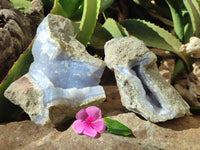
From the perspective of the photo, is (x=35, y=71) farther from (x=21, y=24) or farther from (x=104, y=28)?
(x=104, y=28)

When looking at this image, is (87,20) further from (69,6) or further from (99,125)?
(99,125)

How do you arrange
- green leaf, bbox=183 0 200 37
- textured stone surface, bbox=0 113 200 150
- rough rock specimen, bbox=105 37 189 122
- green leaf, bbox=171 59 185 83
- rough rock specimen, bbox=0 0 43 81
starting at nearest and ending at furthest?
textured stone surface, bbox=0 113 200 150 → rough rock specimen, bbox=105 37 189 122 → rough rock specimen, bbox=0 0 43 81 → green leaf, bbox=183 0 200 37 → green leaf, bbox=171 59 185 83

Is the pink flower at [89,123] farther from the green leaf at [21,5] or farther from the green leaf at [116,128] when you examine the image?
the green leaf at [21,5]

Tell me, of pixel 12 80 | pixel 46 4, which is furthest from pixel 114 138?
pixel 46 4

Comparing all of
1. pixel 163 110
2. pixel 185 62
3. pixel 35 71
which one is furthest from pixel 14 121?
pixel 185 62

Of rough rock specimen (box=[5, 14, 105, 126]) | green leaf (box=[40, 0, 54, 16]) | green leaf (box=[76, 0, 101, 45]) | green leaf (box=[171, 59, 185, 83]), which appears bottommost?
green leaf (box=[171, 59, 185, 83])

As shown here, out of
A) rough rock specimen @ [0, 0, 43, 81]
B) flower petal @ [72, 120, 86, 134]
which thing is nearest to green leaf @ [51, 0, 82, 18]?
rough rock specimen @ [0, 0, 43, 81]

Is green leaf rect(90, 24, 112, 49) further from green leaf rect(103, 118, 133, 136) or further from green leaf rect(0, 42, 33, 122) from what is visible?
green leaf rect(103, 118, 133, 136)
